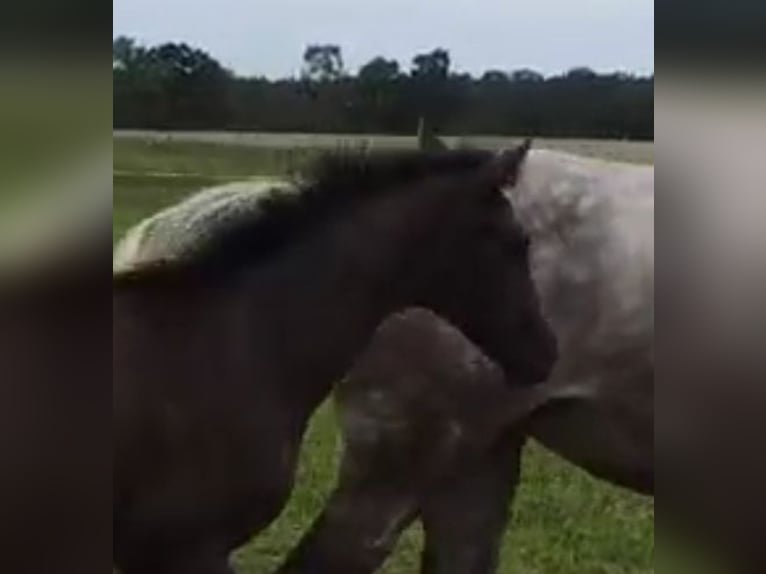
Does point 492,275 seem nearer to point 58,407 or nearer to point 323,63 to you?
point 323,63

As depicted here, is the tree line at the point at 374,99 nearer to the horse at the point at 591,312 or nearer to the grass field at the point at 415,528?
the grass field at the point at 415,528

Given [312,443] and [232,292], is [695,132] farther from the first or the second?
[312,443]

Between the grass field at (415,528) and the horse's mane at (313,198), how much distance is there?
47 millimetres

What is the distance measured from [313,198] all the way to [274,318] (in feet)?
0.58

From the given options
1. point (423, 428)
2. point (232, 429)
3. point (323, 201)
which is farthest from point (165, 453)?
point (423, 428)

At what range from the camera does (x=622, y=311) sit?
7.15 ft

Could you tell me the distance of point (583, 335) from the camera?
2.21 meters

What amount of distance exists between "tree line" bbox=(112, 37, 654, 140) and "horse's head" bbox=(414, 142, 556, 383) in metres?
0.10

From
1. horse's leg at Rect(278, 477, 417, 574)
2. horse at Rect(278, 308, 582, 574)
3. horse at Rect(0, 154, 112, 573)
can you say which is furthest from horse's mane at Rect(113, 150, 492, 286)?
horse at Rect(0, 154, 112, 573)

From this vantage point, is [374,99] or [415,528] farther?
[415,528]

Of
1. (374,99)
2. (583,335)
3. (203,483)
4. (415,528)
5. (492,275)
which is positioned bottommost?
(415,528)

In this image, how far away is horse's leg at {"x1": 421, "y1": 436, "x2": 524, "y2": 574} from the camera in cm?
228

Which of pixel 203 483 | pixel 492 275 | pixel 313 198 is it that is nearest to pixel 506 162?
pixel 492 275

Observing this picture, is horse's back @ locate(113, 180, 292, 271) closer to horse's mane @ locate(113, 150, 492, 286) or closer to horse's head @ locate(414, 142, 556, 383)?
horse's mane @ locate(113, 150, 492, 286)
